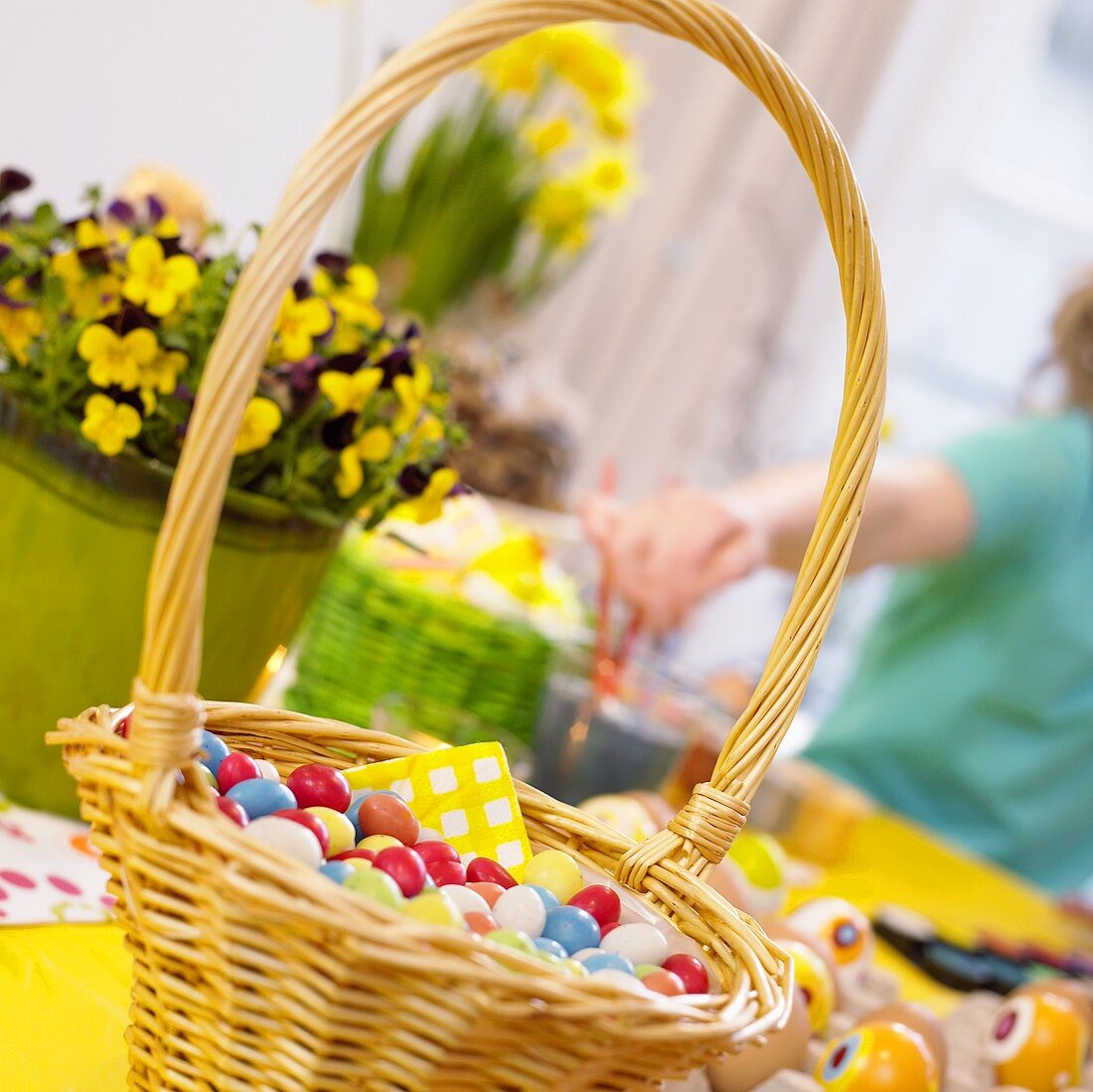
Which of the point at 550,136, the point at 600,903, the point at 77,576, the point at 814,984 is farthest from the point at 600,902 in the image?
the point at 550,136

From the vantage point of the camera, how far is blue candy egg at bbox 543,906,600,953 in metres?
0.44

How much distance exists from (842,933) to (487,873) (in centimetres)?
33

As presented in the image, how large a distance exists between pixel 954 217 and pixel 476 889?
2408 millimetres

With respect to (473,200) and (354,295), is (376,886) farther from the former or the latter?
(473,200)

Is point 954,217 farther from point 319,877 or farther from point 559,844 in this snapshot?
point 319,877

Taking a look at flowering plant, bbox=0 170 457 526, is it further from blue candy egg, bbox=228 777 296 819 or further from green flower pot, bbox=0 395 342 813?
blue candy egg, bbox=228 777 296 819

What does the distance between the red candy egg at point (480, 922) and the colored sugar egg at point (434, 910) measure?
2 centimetres

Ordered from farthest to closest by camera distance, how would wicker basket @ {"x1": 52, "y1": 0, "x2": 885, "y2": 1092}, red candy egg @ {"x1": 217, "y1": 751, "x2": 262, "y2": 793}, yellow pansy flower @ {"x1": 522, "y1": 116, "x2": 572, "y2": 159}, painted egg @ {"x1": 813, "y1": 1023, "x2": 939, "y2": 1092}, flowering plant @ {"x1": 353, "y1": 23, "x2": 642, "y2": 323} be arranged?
flowering plant @ {"x1": 353, "y1": 23, "x2": 642, "y2": 323}, yellow pansy flower @ {"x1": 522, "y1": 116, "x2": 572, "y2": 159}, painted egg @ {"x1": 813, "y1": 1023, "x2": 939, "y2": 1092}, red candy egg @ {"x1": 217, "y1": 751, "x2": 262, "y2": 793}, wicker basket @ {"x1": 52, "y1": 0, "x2": 885, "y2": 1092}

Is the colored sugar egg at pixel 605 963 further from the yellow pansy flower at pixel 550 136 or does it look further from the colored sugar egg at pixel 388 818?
the yellow pansy flower at pixel 550 136

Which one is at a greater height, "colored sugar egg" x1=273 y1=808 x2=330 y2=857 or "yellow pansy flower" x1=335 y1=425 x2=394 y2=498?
"yellow pansy flower" x1=335 y1=425 x2=394 y2=498

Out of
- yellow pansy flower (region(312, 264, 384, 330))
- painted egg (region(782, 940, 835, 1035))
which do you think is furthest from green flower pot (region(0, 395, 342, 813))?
painted egg (region(782, 940, 835, 1035))

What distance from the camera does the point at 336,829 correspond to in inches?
17.6

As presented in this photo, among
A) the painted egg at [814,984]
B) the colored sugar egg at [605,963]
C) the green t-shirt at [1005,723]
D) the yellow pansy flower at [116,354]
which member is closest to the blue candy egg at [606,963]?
the colored sugar egg at [605,963]

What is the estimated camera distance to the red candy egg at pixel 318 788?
1.58 ft
